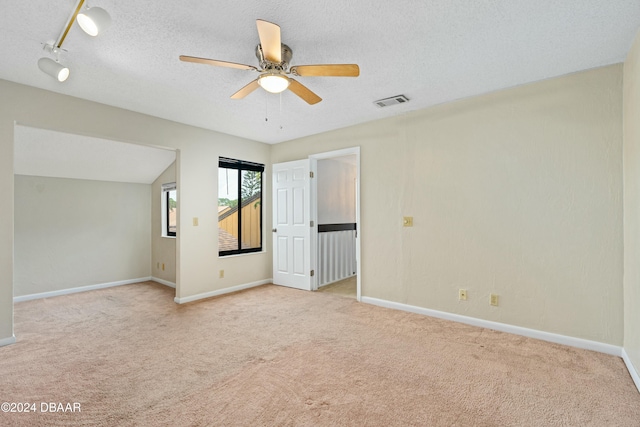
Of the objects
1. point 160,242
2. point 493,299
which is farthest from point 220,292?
point 493,299

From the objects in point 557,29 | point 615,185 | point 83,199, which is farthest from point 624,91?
point 83,199

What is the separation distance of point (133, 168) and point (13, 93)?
2.27 metres

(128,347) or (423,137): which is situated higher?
(423,137)

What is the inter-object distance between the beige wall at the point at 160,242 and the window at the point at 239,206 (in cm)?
101

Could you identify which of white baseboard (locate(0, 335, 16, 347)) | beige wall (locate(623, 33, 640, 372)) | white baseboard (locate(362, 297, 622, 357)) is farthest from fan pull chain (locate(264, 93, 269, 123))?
white baseboard (locate(0, 335, 16, 347))

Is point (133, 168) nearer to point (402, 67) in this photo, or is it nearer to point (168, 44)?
point (168, 44)

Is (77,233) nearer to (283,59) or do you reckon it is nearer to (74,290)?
(74,290)

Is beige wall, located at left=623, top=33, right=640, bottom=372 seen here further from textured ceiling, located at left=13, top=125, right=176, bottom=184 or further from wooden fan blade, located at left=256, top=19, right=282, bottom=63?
textured ceiling, located at left=13, top=125, right=176, bottom=184

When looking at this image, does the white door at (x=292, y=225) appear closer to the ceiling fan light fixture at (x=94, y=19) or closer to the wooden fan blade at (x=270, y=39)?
the wooden fan blade at (x=270, y=39)

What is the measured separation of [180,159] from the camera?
4.11 meters

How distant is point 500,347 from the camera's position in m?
2.69

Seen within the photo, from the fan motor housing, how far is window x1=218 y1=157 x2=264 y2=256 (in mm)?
2632

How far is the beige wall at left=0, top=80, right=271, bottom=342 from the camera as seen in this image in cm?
278

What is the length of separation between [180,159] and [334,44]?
2.75 m
